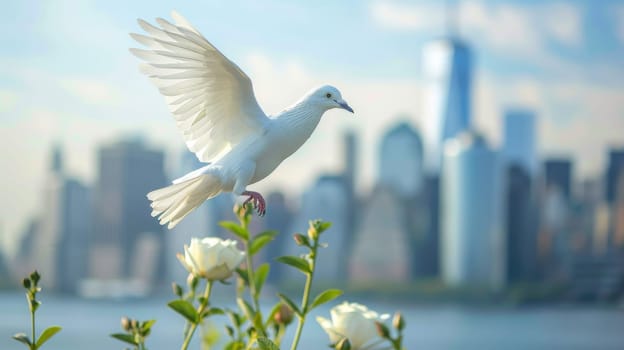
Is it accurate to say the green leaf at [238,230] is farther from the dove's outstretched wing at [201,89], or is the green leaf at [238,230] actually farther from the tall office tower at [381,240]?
the tall office tower at [381,240]

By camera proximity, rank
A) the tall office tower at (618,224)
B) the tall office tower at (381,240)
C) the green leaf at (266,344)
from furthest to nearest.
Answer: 1. the tall office tower at (618,224)
2. the tall office tower at (381,240)
3. the green leaf at (266,344)

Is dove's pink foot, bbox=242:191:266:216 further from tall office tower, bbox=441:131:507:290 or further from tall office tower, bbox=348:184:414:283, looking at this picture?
tall office tower, bbox=348:184:414:283

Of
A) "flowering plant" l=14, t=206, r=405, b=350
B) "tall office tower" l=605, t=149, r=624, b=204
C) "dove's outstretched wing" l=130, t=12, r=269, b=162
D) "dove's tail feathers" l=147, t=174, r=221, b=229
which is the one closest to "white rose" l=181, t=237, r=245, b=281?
"flowering plant" l=14, t=206, r=405, b=350

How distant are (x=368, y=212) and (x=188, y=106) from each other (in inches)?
2102

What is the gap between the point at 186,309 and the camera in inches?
64.2

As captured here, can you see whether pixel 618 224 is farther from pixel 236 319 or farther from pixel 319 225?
pixel 319 225

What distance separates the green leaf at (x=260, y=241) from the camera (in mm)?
1837

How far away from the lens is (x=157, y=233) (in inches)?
1993

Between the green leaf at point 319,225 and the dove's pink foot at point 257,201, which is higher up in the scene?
the dove's pink foot at point 257,201

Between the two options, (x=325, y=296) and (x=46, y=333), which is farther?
(x=325, y=296)

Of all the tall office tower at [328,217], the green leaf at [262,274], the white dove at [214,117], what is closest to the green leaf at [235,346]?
the green leaf at [262,274]

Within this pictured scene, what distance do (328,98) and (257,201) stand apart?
280mm

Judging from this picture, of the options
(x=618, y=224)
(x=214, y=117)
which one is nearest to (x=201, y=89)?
(x=214, y=117)

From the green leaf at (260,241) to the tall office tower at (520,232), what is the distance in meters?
49.5
